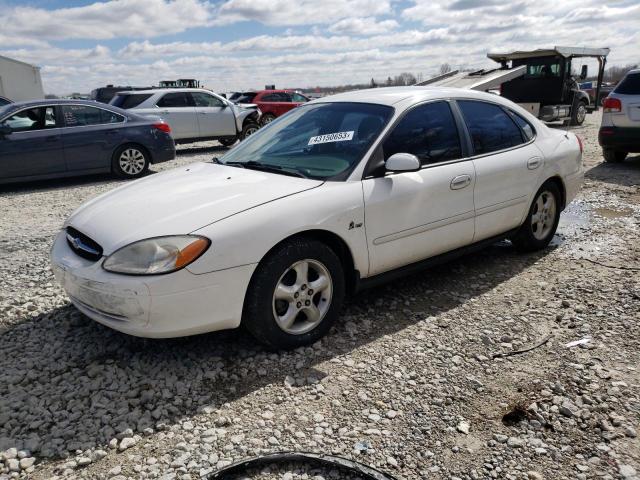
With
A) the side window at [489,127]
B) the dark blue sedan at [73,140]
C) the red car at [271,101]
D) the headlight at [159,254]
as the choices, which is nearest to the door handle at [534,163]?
the side window at [489,127]

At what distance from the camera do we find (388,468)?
2.42 metres

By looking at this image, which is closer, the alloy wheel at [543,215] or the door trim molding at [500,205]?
the door trim molding at [500,205]

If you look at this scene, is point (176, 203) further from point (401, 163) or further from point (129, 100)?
point (129, 100)

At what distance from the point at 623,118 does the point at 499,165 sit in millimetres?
6267

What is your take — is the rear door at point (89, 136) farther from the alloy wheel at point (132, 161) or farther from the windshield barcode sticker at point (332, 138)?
the windshield barcode sticker at point (332, 138)

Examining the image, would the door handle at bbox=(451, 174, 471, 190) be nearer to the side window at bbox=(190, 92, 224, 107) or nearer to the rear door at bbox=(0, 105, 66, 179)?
the rear door at bbox=(0, 105, 66, 179)

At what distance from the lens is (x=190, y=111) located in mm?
13523

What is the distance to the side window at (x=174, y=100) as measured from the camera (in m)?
13.2

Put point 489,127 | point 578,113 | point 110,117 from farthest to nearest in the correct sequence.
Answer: point 578,113
point 110,117
point 489,127

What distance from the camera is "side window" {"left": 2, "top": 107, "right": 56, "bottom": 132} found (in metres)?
8.85

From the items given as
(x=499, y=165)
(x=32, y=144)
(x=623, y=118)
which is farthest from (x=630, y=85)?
(x=32, y=144)

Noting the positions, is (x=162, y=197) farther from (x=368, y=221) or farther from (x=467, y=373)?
(x=467, y=373)

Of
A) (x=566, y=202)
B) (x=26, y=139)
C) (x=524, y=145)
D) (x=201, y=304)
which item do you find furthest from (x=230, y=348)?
(x=26, y=139)

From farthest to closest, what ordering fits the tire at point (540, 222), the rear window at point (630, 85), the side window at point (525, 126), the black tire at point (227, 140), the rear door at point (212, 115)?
the black tire at point (227, 140) → the rear door at point (212, 115) → the rear window at point (630, 85) → the tire at point (540, 222) → the side window at point (525, 126)
